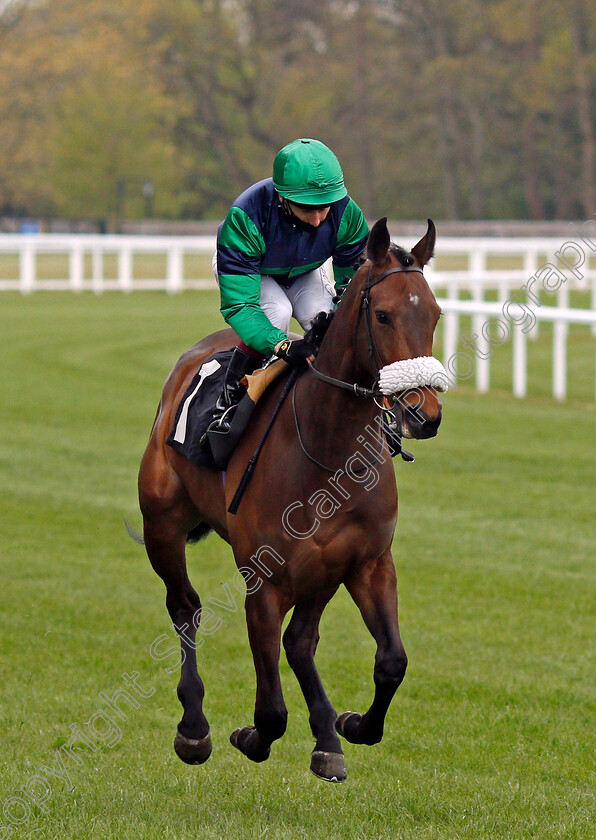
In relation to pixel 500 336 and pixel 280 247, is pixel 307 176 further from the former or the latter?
pixel 500 336

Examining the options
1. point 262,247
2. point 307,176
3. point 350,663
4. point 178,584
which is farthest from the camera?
point 350,663

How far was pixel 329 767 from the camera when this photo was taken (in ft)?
13.8

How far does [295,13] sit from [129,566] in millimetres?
57919

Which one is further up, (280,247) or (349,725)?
(280,247)

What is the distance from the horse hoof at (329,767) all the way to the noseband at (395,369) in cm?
126

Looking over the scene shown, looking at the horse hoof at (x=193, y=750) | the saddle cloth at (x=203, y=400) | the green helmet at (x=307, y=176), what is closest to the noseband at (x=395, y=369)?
the green helmet at (x=307, y=176)

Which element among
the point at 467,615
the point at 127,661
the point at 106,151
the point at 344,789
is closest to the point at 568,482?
the point at 467,615

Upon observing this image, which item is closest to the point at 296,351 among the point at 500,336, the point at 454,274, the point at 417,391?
the point at 417,391

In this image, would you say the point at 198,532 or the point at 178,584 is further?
the point at 198,532

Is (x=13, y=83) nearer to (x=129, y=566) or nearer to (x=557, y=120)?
(x=557, y=120)

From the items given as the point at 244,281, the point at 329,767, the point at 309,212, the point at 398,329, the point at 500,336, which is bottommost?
the point at 329,767

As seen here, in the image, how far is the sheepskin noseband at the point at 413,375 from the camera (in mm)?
3484

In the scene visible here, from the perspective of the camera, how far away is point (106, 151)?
51.2 m

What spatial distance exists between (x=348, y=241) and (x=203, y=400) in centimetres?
83
